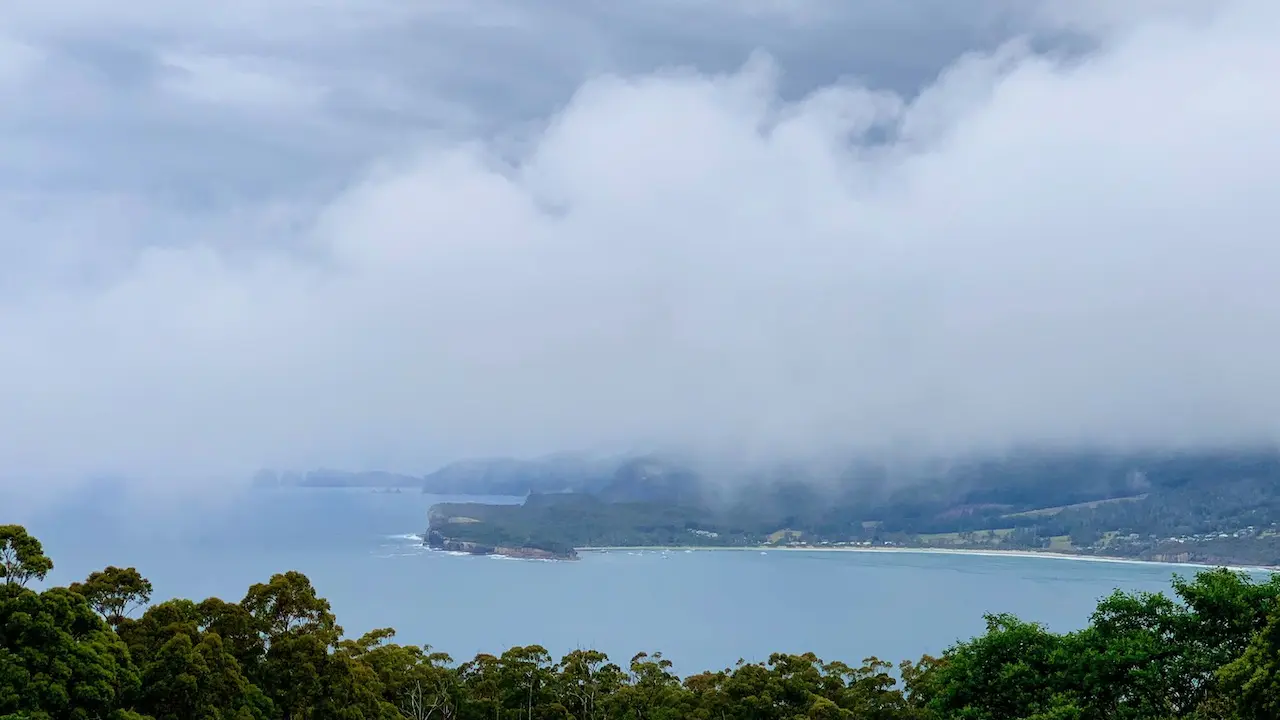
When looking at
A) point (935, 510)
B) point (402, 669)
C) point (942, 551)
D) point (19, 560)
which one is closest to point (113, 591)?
point (19, 560)

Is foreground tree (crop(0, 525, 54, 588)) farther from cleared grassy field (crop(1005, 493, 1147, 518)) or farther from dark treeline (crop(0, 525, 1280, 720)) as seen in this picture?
cleared grassy field (crop(1005, 493, 1147, 518))

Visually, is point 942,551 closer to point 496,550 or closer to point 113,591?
point 496,550

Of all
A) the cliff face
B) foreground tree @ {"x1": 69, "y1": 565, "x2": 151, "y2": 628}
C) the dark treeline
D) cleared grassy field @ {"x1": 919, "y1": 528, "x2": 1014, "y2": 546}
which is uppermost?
foreground tree @ {"x1": 69, "y1": 565, "x2": 151, "y2": 628}

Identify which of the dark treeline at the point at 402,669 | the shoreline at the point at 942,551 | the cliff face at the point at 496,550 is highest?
the dark treeline at the point at 402,669

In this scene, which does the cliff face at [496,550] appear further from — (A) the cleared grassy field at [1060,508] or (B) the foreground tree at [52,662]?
(B) the foreground tree at [52,662]

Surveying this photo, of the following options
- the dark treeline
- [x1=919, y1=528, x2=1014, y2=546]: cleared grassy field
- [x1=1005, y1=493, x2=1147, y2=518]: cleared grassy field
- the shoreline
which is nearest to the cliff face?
the shoreline

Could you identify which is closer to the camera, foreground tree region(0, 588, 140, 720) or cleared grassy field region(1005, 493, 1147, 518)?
foreground tree region(0, 588, 140, 720)

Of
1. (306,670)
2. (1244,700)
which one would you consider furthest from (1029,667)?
(306,670)

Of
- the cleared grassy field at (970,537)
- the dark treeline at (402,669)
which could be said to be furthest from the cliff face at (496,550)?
the dark treeline at (402,669)
